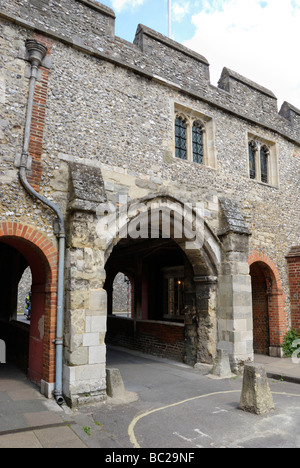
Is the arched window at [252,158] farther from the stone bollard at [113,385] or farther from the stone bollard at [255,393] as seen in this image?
the stone bollard at [113,385]

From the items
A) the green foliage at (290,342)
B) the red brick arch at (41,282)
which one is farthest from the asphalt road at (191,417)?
the green foliage at (290,342)

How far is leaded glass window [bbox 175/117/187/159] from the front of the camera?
805cm

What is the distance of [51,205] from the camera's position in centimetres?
560

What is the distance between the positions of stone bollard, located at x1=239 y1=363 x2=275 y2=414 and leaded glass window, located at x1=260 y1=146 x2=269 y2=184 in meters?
6.41

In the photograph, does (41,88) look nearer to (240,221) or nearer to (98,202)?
(98,202)

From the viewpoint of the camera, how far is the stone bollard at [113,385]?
565 cm

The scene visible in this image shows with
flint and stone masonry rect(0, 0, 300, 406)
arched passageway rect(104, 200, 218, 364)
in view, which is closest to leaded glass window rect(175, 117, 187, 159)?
flint and stone masonry rect(0, 0, 300, 406)

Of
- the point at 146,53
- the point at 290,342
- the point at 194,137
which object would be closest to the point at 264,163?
the point at 194,137

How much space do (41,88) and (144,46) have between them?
299cm

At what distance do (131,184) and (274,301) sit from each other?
18.5 ft

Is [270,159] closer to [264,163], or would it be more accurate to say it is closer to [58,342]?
[264,163]

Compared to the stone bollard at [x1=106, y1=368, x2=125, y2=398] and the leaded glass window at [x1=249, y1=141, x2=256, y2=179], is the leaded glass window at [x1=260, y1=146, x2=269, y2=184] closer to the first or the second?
the leaded glass window at [x1=249, y1=141, x2=256, y2=179]
